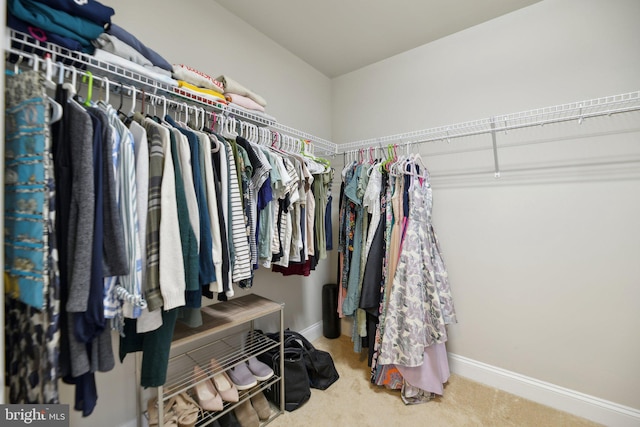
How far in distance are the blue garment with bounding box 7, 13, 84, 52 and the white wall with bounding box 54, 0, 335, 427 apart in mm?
497

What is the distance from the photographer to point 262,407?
1.57 meters

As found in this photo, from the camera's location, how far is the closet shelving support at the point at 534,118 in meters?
1.41

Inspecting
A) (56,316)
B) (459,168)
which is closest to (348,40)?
(459,168)

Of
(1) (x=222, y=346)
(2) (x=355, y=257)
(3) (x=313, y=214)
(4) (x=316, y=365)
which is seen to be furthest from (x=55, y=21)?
(4) (x=316, y=365)

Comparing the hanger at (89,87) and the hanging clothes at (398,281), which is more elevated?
the hanger at (89,87)

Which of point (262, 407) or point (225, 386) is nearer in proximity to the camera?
point (225, 386)

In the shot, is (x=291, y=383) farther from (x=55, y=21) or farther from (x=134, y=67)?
(x=55, y=21)

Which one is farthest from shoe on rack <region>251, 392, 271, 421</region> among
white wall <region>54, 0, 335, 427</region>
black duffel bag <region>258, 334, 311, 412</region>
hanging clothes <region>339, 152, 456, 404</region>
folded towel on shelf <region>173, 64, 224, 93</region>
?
folded towel on shelf <region>173, 64, 224, 93</region>

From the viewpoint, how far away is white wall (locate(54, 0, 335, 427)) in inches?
53.9

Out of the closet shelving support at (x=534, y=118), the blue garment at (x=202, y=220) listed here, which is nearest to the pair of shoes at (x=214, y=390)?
A: the blue garment at (x=202, y=220)

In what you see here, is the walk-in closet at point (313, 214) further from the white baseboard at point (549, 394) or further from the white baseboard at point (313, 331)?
the white baseboard at point (313, 331)

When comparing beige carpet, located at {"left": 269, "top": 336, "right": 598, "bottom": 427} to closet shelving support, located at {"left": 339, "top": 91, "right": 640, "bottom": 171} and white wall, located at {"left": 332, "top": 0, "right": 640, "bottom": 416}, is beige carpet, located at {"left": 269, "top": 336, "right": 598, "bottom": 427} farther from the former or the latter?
closet shelving support, located at {"left": 339, "top": 91, "right": 640, "bottom": 171}

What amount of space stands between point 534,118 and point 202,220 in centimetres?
204

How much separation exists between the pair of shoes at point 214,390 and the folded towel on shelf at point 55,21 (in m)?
1.52
